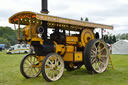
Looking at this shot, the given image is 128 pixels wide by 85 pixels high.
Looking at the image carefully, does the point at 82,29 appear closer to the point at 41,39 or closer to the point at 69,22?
the point at 69,22

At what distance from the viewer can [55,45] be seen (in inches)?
237

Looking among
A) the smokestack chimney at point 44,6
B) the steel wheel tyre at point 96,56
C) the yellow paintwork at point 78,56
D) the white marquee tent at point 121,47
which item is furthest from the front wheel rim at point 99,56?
the white marquee tent at point 121,47

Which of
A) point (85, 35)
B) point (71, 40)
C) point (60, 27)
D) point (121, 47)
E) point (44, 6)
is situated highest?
point (44, 6)

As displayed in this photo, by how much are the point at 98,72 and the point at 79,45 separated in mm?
1350

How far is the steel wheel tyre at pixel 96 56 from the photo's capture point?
635 centimetres

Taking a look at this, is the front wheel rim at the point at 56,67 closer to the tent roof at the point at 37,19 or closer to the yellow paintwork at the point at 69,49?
the yellow paintwork at the point at 69,49

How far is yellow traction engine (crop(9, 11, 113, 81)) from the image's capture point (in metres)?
5.39

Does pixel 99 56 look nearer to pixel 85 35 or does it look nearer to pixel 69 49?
pixel 85 35

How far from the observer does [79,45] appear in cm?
697

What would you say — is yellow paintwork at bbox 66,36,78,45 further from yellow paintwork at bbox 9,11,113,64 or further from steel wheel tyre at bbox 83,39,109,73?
steel wheel tyre at bbox 83,39,109,73

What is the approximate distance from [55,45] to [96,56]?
6.25 ft

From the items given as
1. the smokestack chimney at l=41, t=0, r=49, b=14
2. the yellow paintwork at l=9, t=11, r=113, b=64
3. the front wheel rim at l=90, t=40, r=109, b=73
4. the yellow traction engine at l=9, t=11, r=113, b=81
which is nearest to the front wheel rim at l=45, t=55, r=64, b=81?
the yellow traction engine at l=9, t=11, r=113, b=81

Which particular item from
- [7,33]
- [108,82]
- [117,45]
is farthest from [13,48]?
[7,33]

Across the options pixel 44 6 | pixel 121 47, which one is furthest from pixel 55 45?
pixel 121 47
